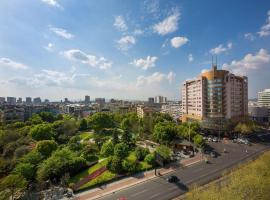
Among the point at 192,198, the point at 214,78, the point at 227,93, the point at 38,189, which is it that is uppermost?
the point at 214,78

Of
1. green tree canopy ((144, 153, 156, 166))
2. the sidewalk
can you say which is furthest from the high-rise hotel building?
Result: green tree canopy ((144, 153, 156, 166))

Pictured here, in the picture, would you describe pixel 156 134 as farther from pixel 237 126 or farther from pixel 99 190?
pixel 237 126

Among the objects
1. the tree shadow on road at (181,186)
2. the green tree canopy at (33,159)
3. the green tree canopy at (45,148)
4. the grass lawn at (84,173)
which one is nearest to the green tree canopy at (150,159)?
the tree shadow on road at (181,186)

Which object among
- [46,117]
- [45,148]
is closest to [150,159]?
[45,148]

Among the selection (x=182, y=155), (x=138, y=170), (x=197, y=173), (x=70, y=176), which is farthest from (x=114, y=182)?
(x=182, y=155)

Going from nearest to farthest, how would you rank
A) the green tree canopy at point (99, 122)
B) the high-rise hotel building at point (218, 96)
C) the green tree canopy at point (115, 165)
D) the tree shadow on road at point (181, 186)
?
the tree shadow on road at point (181, 186), the green tree canopy at point (115, 165), the green tree canopy at point (99, 122), the high-rise hotel building at point (218, 96)

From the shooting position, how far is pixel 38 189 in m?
31.7

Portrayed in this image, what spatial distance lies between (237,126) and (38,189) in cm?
7253

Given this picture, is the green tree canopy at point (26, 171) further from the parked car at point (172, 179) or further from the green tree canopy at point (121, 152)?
the parked car at point (172, 179)

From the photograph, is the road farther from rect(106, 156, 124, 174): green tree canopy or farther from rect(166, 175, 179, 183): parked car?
rect(106, 156, 124, 174): green tree canopy

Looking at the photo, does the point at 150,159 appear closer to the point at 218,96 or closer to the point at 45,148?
the point at 45,148

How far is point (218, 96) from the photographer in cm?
7419

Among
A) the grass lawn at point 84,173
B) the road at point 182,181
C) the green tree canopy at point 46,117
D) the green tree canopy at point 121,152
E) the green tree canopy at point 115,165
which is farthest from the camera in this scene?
the green tree canopy at point 46,117

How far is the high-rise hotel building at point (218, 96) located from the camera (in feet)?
242
